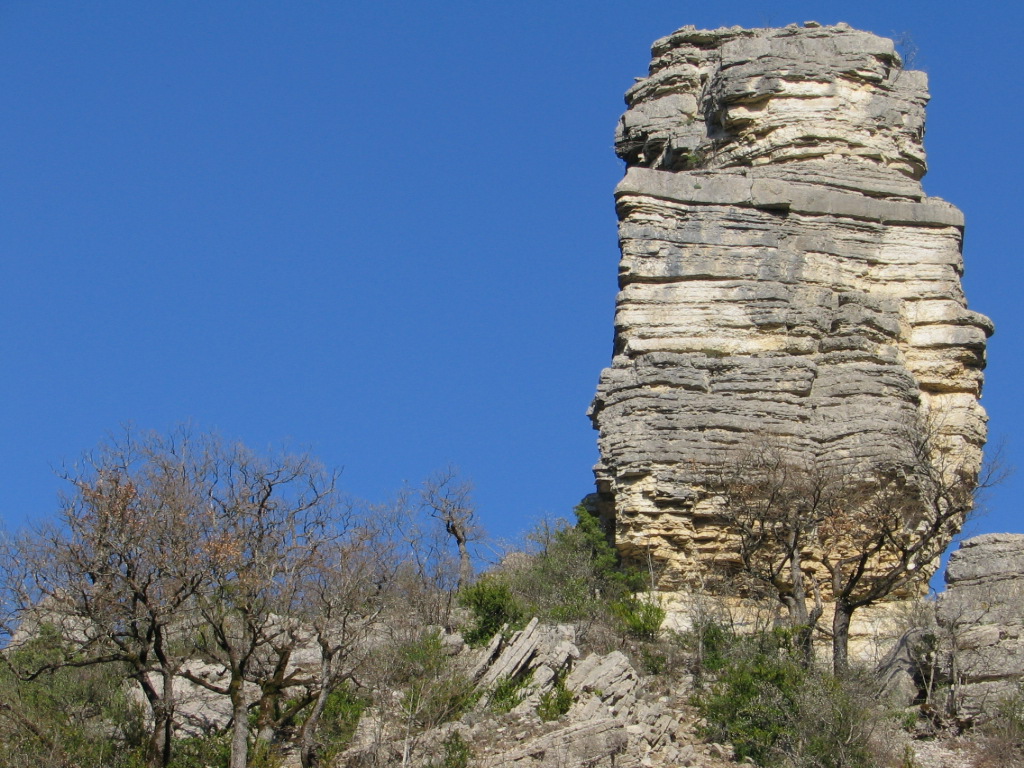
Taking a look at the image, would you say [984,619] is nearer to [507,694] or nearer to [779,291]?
[507,694]

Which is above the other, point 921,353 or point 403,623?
point 921,353

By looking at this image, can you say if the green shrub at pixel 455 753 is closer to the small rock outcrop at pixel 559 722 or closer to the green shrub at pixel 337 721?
the small rock outcrop at pixel 559 722

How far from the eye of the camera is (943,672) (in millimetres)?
25438

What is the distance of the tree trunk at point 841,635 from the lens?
85.4ft

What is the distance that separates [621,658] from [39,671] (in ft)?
25.8

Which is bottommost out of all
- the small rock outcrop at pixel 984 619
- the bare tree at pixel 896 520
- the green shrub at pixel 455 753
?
the green shrub at pixel 455 753

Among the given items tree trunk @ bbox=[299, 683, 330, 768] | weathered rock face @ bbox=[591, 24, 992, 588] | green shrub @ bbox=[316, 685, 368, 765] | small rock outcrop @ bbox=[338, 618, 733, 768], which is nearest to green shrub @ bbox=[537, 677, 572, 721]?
small rock outcrop @ bbox=[338, 618, 733, 768]

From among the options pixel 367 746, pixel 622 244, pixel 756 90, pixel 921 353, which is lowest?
pixel 367 746

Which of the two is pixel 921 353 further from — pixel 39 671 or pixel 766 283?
pixel 39 671

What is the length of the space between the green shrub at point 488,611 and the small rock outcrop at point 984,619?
6.41m

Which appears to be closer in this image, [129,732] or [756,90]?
[129,732]

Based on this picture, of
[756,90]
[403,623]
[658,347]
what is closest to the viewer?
[403,623]

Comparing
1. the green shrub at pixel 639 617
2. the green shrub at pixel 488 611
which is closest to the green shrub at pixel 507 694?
the green shrub at pixel 488 611

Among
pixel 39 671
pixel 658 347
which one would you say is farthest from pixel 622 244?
pixel 39 671
